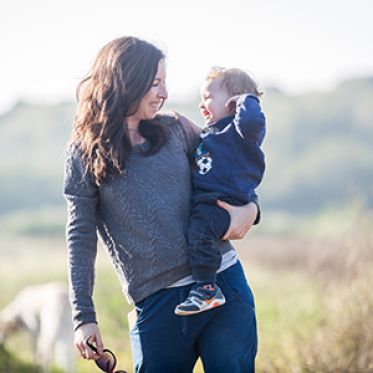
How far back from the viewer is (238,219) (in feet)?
9.39

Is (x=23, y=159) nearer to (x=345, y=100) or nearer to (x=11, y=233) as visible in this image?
(x=11, y=233)

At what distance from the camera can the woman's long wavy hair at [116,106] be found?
2.75m

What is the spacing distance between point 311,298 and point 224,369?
7.32 meters

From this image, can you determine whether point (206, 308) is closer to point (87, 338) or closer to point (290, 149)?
point (87, 338)

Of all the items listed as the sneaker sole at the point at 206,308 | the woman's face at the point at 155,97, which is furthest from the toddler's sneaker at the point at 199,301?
the woman's face at the point at 155,97

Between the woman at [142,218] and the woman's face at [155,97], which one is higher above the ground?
the woman's face at [155,97]

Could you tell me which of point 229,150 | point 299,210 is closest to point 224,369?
point 229,150

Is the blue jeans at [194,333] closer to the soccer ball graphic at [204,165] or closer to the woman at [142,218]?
the woman at [142,218]

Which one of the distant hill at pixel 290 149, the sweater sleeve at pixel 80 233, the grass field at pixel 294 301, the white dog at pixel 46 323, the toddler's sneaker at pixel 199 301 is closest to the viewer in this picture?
the toddler's sneaker at pixel 199 301

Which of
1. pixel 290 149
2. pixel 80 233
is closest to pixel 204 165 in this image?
pixel 80 233

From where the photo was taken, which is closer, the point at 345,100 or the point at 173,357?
the point at 173,357

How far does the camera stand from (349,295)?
6211 millimetres

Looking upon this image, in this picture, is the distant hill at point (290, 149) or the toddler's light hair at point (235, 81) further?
the distant hill at point (290, 149)

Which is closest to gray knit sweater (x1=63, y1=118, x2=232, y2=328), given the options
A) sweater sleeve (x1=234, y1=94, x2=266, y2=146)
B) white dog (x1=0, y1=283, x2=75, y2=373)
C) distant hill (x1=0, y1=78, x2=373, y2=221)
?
sweater sleeve (x1=234, y1=94, x2=266, y2=146)
